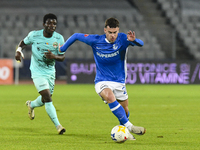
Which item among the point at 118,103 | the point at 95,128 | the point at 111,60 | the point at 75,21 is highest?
the point at 75,21

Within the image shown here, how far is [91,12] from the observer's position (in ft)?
94.0

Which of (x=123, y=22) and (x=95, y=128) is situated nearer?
(x=95, y=128)

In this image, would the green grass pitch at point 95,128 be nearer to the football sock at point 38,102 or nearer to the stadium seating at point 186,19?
the football sock at point 38,102

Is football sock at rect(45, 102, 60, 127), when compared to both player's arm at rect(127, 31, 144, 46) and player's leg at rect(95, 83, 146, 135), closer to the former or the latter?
player's leg at rect(95, 83, 146, 135)

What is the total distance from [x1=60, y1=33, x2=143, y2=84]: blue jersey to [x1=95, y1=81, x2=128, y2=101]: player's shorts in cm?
7

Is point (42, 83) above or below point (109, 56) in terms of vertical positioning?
below

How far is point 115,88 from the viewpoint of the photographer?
6234 mm

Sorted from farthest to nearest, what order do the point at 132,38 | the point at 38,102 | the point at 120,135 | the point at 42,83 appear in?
the point at 38,102 → the point at 42,83 → the point at 132,38 → the point at 120,135

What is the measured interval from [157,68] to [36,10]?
10815mm

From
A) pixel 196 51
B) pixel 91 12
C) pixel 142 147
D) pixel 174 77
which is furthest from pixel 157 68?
pixel 142 147

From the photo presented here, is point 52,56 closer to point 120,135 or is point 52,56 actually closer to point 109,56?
point 109,56

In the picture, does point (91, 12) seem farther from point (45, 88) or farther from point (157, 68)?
point (45, 88)

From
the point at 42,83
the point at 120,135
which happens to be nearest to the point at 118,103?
the point at 120,135

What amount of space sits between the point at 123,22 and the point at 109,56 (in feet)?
64.3
